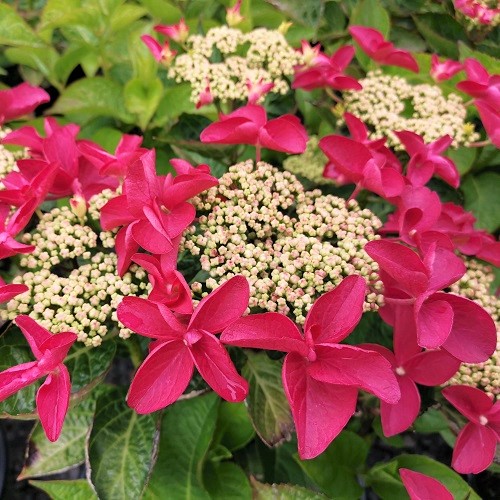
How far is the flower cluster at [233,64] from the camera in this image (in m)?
0.75

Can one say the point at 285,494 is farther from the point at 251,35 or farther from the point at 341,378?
the point at 251,35

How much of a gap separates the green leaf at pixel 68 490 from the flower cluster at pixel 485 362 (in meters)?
0.50

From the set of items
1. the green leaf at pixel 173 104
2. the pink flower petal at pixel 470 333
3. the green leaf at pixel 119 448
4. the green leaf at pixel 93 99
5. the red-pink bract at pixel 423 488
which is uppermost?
the pink flower petal at pixel 470 333

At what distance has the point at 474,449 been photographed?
59 cm

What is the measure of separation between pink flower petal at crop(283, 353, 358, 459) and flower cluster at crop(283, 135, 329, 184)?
0.45m

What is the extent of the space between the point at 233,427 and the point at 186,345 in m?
0.44

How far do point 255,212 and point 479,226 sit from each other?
1.63ft

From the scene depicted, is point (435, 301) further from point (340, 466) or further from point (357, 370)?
point (340, 466)

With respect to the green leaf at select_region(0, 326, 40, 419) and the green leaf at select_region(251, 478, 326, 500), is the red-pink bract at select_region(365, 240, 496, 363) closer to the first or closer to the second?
the green leaf at select_region(251, 478, 326, 500)

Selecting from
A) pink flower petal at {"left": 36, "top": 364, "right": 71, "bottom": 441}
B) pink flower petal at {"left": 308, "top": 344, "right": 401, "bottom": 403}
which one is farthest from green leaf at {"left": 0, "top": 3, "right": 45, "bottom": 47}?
pink flower petal at {"left": 308, "top": 344, "right": 401, "bottom": 403}

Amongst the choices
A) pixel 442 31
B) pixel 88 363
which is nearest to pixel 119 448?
pixel 88 363

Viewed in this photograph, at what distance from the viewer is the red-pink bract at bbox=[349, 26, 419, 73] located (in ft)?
2.70

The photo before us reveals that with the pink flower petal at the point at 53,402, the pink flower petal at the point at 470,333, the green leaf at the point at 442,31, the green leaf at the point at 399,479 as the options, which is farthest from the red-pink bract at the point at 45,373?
the green leaf at the point at 442,31

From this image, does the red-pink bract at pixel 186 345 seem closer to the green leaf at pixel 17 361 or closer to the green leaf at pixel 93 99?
the green leaf at pixel 17 361
